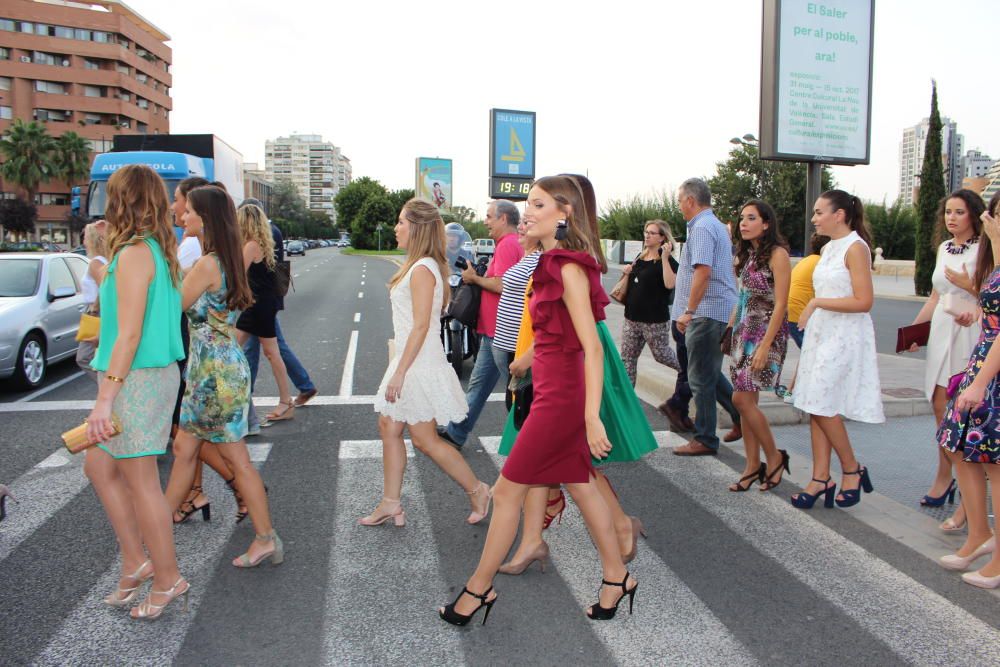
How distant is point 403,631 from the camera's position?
3.16m

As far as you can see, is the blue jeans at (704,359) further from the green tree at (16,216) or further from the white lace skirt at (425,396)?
the green tree at (16,216)

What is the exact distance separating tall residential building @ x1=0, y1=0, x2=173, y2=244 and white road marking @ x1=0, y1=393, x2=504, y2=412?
2947 inches

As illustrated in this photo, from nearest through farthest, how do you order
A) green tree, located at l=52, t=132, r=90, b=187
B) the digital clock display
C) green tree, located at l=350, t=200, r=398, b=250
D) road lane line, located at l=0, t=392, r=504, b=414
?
road lane line, located at l=0, t=392, r=504, b=414 < the digital clock display < green tree, located at l=52, t=132, r=90, b=187 < green tree, located at l=350, t=200, r=398, b=250

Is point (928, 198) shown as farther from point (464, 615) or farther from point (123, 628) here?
point (123, 628)

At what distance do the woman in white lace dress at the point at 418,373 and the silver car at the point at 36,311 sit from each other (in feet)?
18.5

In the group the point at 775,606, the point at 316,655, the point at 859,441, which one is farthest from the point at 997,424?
the point at 316,655

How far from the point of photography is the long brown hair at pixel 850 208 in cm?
456

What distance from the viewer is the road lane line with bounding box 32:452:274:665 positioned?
2936mm

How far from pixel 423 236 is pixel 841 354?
2536 mm

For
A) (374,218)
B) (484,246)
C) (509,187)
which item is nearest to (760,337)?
(509,187)

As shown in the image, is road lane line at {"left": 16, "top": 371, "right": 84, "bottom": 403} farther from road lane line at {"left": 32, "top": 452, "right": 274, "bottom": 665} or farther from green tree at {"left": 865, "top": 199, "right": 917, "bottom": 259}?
green tree at {"left": 865, "top": 199, "right": 917, "bottom": 259}

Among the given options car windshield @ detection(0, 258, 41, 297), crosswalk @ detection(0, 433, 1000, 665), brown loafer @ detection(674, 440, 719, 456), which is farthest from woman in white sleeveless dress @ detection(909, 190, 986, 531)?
car windshield @ detection(0, 258, 41, 297)

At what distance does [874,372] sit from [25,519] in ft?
16.3

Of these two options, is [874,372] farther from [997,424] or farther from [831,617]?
[831,617]
